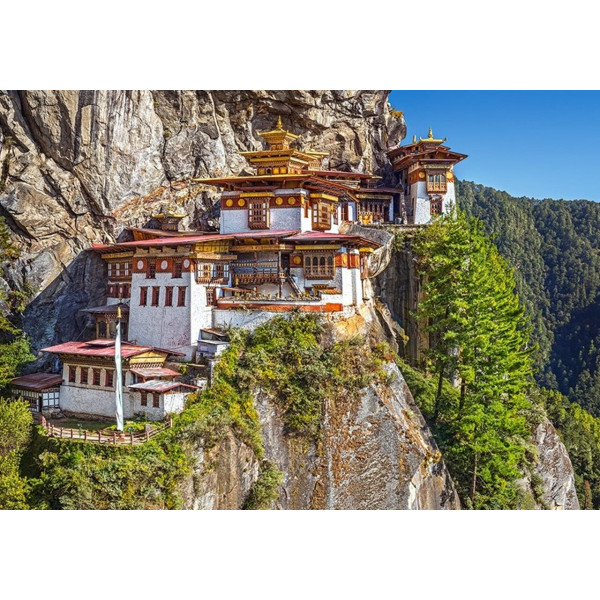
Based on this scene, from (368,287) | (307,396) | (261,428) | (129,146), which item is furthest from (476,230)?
(129,146)

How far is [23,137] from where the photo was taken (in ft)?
119

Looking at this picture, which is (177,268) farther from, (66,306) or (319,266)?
(66,306)

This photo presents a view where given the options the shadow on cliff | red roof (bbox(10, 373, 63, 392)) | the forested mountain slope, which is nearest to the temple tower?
the shadow on cliff

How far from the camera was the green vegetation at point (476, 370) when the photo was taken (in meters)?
29.5

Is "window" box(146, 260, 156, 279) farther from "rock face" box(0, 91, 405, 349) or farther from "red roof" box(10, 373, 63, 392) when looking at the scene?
"red roof" box(10, 373, 63, 392)

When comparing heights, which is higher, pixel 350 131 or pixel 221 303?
pixel 350 131

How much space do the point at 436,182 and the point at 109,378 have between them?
89.1 feet

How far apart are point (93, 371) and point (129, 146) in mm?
→ 15565

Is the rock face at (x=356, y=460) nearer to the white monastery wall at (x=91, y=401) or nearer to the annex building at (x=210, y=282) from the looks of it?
the annex building at (x=210, y=282)

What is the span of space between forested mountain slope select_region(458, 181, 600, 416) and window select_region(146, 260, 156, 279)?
2187 inches

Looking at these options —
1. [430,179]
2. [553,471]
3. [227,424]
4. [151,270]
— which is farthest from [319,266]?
[553,471]

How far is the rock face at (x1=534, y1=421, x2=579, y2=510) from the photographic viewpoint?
38188 mm

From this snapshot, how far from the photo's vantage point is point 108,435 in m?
24.7

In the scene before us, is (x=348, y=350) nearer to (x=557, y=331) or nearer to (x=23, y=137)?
(x=23, y=137)
